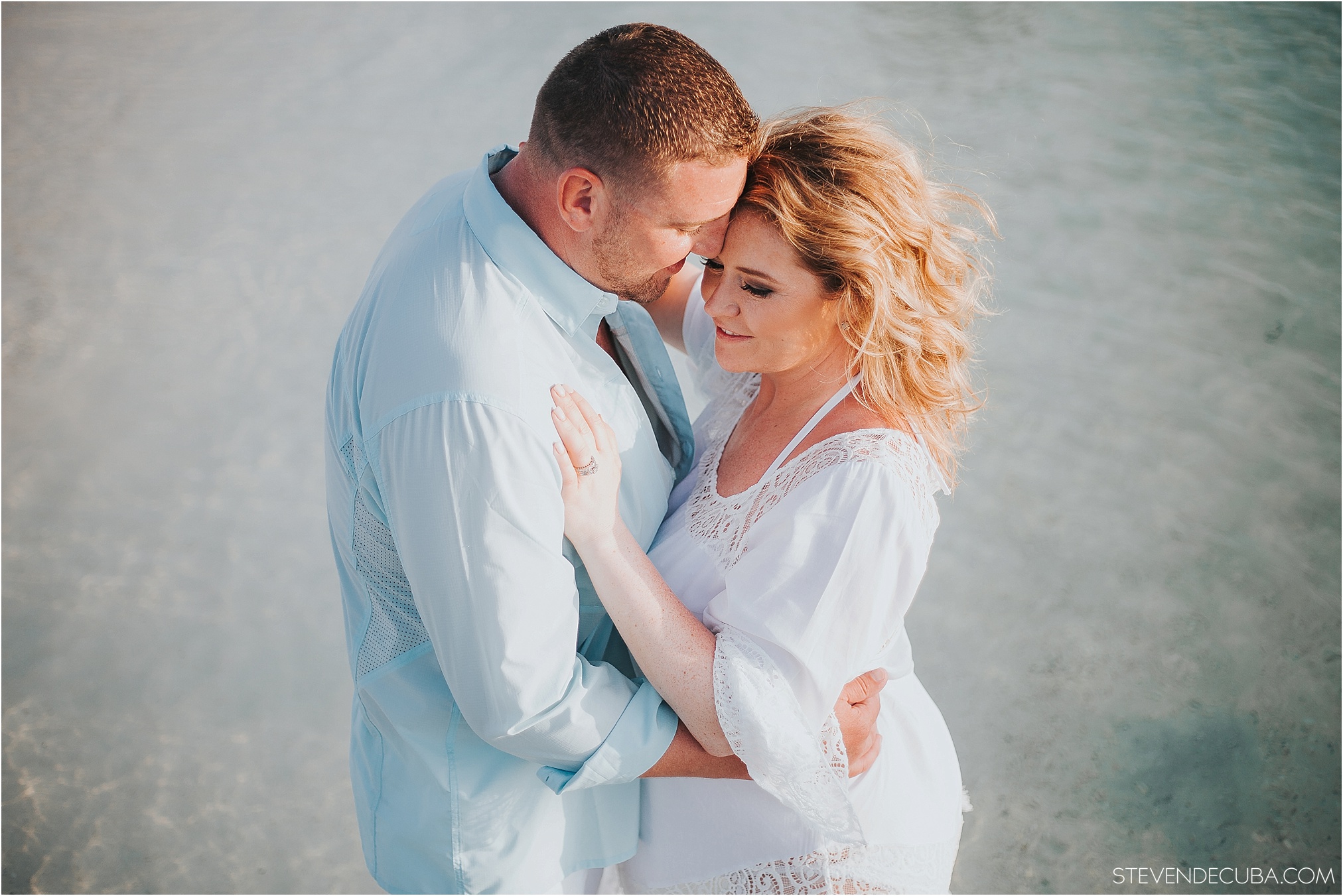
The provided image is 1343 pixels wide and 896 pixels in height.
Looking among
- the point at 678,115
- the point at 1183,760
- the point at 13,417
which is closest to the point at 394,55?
the point at 13,417

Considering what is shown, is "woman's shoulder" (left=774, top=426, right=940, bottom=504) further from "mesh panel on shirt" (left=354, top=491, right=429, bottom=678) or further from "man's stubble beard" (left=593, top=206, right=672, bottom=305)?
"mesh panel on shirt" (left=354, top=491, right=429, bottom=678)

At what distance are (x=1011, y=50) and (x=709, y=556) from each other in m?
4.82

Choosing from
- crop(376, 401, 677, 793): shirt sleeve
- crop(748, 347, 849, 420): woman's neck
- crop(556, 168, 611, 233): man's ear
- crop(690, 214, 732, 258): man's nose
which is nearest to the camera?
crop(376, 401, 677, 793): shirt sleeve

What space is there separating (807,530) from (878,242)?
1.73ft

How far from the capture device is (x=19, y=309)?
441 centimetres

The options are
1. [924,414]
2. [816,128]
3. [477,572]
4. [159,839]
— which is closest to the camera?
[477,572]

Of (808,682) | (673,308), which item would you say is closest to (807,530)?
(808,682)

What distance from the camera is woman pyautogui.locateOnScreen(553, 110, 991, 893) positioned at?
1406mm

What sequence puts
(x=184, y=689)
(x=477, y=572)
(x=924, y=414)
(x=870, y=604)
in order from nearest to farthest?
1. (x=477, y=572)
2. (x=870, y=604)
3. (x=924, y=414)
4. (x=184, y=689)

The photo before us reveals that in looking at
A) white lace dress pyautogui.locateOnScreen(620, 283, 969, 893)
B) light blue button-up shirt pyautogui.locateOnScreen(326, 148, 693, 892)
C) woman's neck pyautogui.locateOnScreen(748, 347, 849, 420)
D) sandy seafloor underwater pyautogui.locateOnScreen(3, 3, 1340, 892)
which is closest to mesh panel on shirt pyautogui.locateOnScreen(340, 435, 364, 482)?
light blue button-up shirt pyautogui.locateOnScreen(326, 148, 693, 892)

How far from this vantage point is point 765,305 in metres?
1.66

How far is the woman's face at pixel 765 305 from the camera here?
1.60m

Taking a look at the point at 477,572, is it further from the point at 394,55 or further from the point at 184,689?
the point at 394,55

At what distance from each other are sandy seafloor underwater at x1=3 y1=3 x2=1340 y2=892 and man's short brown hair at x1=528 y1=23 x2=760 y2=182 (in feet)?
8.39
